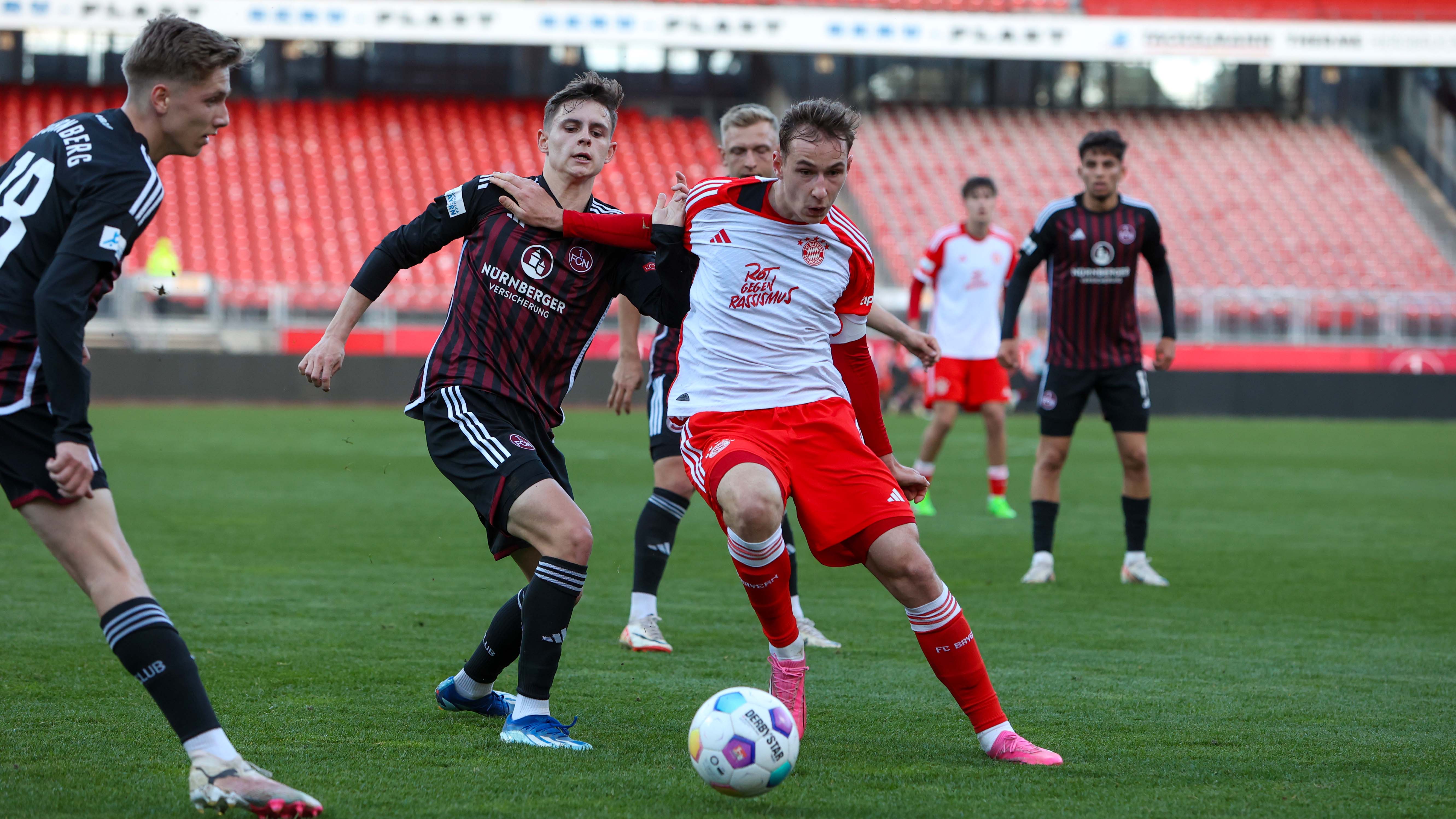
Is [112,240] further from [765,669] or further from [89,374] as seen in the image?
[765,669]

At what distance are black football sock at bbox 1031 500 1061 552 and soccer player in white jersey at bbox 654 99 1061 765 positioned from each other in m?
3.53

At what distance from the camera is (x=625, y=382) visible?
5.28 m

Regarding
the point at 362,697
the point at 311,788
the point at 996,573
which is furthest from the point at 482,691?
the point at 996,573

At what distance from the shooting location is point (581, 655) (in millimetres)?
5355

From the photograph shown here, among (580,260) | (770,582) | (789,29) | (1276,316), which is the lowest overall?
(1276,316)

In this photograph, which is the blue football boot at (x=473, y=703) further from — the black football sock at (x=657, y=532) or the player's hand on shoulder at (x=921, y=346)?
the player's hand on shoulder at (x=921, y=346)

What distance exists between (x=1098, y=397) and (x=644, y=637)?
325 cm

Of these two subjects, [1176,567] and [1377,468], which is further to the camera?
[1377,468]

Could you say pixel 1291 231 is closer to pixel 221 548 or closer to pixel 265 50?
pixel 265 50

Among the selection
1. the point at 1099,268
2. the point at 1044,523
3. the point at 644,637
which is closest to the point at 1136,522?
the point at 1044,523

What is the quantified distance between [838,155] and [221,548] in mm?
5488

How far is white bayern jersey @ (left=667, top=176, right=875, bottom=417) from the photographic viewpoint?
411 cm

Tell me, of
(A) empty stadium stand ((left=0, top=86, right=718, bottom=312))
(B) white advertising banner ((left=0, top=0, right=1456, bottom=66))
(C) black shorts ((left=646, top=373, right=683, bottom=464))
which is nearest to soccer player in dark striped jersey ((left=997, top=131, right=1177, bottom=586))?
(C) black shorts ((left=646, top=373, right=683, bottom=464))

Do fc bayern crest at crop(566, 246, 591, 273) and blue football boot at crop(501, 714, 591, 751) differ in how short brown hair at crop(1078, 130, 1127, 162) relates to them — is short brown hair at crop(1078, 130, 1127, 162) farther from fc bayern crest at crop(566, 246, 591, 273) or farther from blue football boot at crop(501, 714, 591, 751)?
blue football boot at crop(501, 714, 591, 751)
